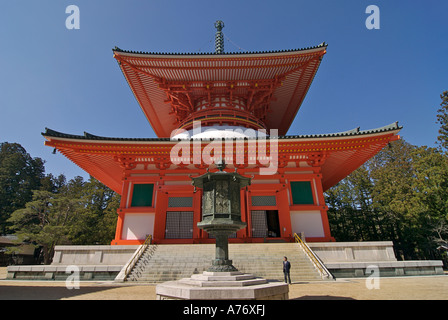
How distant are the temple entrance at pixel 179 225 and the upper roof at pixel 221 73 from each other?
8.62m

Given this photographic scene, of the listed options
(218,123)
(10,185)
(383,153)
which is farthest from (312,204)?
(10,185)

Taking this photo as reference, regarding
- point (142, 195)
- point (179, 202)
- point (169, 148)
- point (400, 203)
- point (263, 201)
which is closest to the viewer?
point (169, 148)

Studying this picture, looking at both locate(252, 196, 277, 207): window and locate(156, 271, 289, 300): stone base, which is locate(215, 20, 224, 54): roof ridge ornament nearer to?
locate(252, 196, 277, 207): window

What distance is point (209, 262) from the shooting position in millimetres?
9539

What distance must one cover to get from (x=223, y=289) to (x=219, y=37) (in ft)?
83.2

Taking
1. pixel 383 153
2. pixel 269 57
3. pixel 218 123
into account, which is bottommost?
pixel 218 123

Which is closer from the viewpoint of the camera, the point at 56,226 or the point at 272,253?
the point at 272,253

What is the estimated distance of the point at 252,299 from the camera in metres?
3.85

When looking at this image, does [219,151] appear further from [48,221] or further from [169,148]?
[48,221]

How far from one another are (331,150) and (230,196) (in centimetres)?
987

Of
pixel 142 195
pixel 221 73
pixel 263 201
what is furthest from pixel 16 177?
pixel 263 201

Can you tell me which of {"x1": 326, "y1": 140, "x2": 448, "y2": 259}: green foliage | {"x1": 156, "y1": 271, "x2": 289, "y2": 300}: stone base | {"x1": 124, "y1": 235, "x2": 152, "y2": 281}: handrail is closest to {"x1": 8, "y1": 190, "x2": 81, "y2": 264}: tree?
{"x1": 124, "y1": 235, "x2": 152, "y2": 281}: handrail

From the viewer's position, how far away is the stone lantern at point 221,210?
498 cm

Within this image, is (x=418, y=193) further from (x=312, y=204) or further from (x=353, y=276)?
(x=353, y=276)
